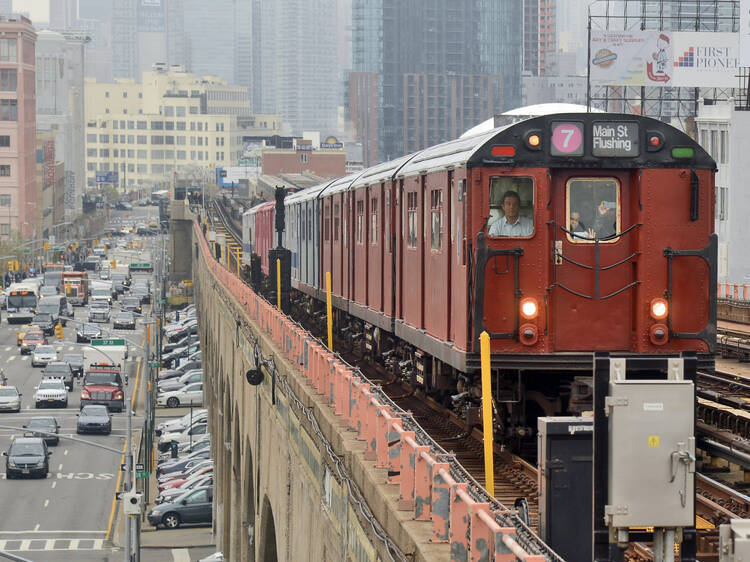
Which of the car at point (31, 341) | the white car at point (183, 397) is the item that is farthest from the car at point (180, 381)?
the car at point (31, 341)

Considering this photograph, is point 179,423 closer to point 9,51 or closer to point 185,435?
point 185,435

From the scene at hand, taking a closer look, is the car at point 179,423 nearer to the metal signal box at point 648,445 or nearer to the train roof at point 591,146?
the train roof at point 591,146

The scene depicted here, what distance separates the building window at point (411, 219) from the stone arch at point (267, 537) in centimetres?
924

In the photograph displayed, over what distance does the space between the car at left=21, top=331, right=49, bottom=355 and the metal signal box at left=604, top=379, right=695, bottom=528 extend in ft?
291

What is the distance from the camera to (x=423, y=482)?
35.3ft

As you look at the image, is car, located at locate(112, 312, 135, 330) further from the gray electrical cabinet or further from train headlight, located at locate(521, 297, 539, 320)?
the gray electrical cabinet

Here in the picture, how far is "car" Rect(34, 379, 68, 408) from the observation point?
233 ft

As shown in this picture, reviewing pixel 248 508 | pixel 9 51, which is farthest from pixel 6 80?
pixel 248 508

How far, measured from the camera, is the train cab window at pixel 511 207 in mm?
14938

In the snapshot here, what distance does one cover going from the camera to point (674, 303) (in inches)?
597

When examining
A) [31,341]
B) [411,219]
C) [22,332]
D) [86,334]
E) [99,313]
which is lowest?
[31,341]

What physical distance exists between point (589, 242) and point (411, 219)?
427cm

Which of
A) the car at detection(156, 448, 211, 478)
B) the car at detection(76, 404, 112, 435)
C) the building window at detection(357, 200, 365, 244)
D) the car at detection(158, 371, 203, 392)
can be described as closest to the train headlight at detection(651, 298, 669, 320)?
the building window at detection(357, 200, 365, 244)

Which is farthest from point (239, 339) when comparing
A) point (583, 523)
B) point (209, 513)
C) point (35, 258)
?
point (35, 258)
